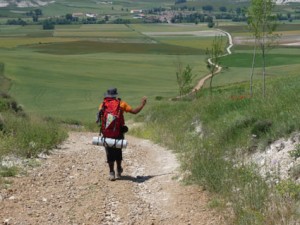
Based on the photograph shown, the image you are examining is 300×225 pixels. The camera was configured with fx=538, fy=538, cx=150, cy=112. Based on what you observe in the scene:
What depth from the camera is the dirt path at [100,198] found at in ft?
26.9

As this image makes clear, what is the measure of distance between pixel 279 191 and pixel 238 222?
2.20 ft

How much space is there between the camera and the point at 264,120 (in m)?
11.7

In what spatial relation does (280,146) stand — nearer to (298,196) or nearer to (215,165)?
(215,165)

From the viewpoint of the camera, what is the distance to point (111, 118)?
11.2 meters

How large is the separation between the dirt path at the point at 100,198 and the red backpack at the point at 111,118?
101 cm

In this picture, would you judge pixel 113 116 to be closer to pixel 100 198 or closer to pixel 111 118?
pixel 111 118

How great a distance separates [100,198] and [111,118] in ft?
7.29

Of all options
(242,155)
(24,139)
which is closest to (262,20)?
(24,139)

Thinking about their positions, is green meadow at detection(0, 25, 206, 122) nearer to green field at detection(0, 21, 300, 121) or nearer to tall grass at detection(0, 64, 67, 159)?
green field at detection(0, 21, 300, 121)

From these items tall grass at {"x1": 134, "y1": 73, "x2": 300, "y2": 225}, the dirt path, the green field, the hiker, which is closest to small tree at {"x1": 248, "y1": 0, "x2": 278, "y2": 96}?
tall grass at {"x1": 134, "y1": 73, "x2": 300, "y2": 225}

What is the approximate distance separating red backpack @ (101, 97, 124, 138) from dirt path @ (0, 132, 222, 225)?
1.01 metres

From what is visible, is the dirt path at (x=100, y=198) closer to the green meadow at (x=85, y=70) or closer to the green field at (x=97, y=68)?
the green meadow at (x=85, y=70)

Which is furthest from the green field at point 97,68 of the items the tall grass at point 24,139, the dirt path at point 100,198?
the dirt path at point 100,198

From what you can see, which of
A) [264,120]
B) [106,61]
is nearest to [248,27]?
[264,120]
